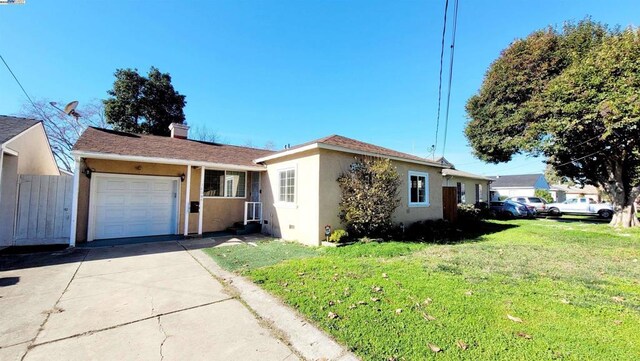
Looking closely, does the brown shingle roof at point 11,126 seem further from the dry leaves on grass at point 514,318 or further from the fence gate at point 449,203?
the fence gate at point 449,203

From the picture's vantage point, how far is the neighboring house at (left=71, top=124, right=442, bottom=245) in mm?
8406

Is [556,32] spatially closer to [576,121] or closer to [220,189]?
[576,121]

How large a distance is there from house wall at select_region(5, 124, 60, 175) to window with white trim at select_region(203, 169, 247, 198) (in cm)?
550

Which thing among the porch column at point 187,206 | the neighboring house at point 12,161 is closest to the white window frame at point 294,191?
the porch column at point 187,206

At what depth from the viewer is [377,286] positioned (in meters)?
4.45

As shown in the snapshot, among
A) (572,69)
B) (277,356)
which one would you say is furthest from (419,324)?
(572,69)

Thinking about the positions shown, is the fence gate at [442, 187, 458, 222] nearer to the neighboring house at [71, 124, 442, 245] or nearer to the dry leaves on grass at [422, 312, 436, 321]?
the neighboring house at [71, 124, 442, 245]

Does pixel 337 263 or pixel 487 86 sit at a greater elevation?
pixel 487 86

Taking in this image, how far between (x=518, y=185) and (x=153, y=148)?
46128mm

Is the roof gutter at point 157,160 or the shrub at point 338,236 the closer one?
the roof gutter at point 157,160

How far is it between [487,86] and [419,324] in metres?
19.3

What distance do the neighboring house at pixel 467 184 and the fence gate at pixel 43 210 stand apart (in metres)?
20.3

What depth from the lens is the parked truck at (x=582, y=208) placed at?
20797 millimetres

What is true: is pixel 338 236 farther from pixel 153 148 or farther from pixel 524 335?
pixel 153 148
